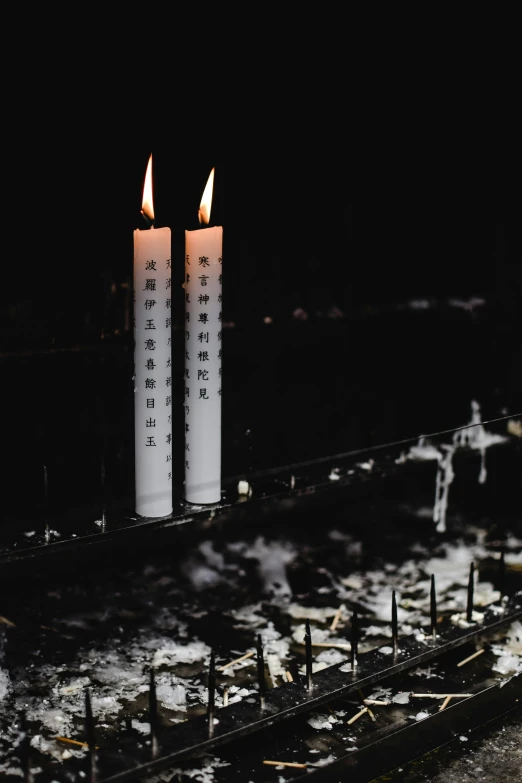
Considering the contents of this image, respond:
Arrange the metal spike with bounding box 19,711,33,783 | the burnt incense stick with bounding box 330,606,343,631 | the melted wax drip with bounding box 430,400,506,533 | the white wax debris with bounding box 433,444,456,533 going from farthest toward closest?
the white wax debris with bounding box 433,444,456,533 → the melted wax drip with bounding box 430,400,506,533 → the burnt incense stick with bounding box 330,606,343,631 → the metal spike with bounding box 19,711,33,783

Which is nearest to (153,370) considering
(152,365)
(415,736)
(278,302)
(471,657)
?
(152,365)

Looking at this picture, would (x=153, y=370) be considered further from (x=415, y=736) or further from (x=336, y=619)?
(x=336, y=619)

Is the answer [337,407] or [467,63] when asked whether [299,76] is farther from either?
[337,407]

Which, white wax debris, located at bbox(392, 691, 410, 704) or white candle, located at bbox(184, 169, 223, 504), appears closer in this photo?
white candle, located at bbox(184, 169, 223, 504)

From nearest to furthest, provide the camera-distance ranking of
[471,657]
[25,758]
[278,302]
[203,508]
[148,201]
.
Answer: [25,758], [148,201], [203,508], [471,657], [278,302]

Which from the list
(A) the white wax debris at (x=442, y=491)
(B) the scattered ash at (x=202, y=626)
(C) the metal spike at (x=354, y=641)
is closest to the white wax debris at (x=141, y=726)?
(B) the scattered ash at (x=202, y=626)

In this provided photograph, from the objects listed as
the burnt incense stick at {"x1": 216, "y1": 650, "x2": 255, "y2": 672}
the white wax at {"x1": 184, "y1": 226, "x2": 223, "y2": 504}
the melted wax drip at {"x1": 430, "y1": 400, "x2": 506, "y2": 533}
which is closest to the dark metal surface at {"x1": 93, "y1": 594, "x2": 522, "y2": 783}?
the burnt incense stick at {"x1": 216, "y1": 650, "x2": 255, "y2": 672}

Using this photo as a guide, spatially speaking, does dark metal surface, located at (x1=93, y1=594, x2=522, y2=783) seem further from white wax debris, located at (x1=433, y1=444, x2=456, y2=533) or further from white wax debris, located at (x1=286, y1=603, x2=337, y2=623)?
white wax debris, located at (x1=433, y1=444, x2=456, y2=533)
